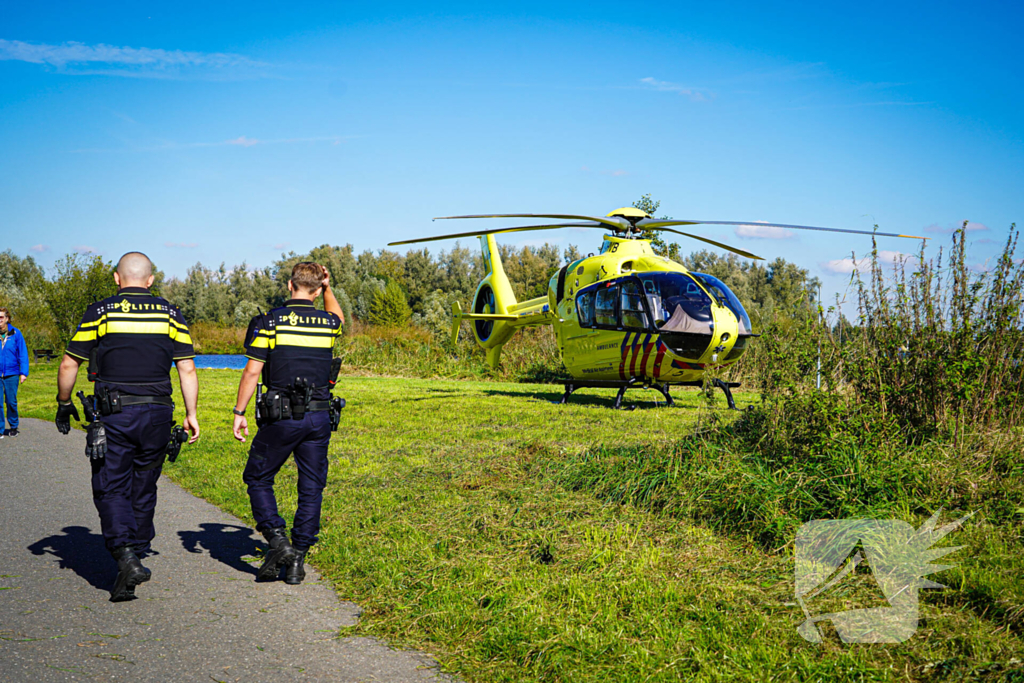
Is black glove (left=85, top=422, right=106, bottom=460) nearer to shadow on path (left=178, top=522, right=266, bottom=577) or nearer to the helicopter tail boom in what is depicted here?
shadow on path (left=178, top=522, right=266, bottom=577)

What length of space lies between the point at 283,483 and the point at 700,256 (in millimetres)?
63926

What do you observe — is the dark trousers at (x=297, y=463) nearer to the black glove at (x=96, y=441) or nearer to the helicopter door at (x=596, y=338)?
the black glove at (x=96, y=441)

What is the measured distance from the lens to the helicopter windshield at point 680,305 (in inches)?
456

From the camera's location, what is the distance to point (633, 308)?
39.1 ft

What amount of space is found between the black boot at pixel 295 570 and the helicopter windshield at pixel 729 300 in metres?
8.94

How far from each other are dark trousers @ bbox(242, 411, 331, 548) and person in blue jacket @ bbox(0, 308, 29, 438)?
7478mm

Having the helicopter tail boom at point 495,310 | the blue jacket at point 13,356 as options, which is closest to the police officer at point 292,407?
the blue jacket at point 13,356

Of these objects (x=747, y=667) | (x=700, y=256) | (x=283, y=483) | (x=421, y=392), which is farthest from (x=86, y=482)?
(x=700, y=256)

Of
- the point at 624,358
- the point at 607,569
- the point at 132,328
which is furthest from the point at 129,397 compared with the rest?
the point at 624,358

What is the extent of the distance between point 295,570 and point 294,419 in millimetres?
921

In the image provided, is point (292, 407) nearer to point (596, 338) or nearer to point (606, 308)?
point (606, 308)

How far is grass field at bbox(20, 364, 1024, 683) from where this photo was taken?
3.14 meters

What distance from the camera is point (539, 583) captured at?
4008 millimetres

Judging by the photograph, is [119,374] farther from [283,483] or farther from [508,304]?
[508,304]
